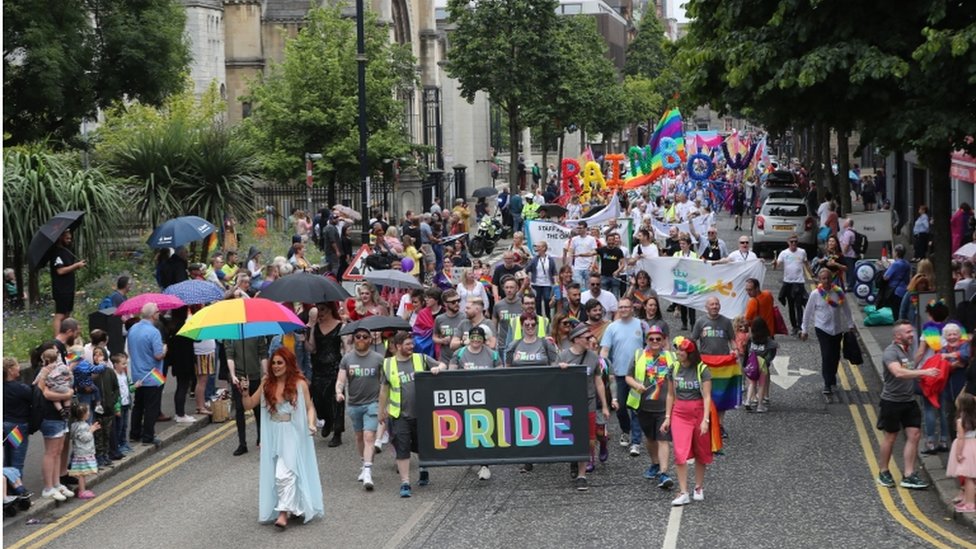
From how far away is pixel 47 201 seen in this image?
918 inches

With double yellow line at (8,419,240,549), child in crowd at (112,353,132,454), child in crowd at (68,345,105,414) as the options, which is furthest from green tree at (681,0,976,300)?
child in crowd at (68,345,105,414)

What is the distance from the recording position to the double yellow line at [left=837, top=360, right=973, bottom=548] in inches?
465

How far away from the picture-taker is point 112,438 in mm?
15461

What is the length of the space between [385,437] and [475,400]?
8.82 ft

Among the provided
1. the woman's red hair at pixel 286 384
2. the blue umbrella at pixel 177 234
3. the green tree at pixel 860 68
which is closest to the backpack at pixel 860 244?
the green tree at pixel 860 68

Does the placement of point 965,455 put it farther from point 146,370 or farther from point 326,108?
point 326,108

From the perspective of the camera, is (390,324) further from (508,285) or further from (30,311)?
(30,311)

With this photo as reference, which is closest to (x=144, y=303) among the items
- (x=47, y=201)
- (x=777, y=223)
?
(x=47, y=201)

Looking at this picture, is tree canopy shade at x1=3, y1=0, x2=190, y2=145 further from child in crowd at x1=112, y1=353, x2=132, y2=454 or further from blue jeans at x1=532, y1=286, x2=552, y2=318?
child in crowd at x1=112, y1=353, x2=132, y2=454

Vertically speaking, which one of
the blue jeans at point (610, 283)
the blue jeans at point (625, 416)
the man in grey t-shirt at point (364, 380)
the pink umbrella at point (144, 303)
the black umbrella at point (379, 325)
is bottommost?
the blue jeans at point (625, 416)

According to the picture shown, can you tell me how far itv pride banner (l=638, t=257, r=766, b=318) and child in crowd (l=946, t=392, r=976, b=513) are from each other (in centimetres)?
839

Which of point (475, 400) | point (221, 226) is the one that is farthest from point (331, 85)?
point (475, 400)

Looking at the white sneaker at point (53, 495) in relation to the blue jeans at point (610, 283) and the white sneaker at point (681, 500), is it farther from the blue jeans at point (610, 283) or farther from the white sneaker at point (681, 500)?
the blue jeans at point (610, 283)

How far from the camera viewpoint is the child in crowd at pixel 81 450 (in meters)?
14.0
